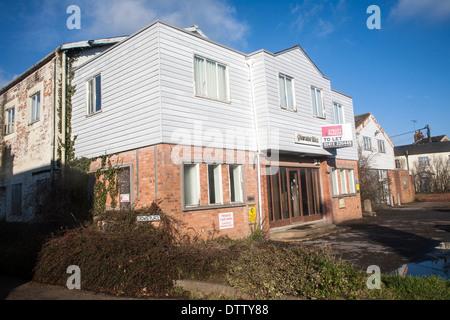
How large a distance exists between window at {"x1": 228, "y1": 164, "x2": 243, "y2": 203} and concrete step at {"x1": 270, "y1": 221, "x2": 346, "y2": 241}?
2.12 metres

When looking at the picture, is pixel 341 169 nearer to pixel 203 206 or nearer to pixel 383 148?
pixel 203 206

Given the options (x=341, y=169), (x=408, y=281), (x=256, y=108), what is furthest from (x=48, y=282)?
(x=341, y=169)

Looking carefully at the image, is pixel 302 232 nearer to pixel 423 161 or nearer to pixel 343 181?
pixel 343 181

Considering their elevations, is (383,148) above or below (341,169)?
above

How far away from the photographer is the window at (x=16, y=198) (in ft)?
49.2

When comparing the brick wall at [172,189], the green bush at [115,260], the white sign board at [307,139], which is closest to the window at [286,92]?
the white sign board at [307,139]

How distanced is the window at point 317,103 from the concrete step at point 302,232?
493 cm

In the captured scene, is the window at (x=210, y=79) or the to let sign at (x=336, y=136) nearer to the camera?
the window at (x=210, y=79)

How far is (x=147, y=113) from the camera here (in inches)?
388

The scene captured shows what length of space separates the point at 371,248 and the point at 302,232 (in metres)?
2.80

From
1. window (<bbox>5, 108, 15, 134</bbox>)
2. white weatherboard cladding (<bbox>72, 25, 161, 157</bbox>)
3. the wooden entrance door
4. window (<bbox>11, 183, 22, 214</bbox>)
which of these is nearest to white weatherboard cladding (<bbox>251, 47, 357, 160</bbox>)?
the wooden entrance door

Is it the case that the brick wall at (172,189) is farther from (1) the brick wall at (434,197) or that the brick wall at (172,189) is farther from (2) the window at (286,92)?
(1) the brick wall at (434,197)

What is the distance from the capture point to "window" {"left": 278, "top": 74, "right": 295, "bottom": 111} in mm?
13211
